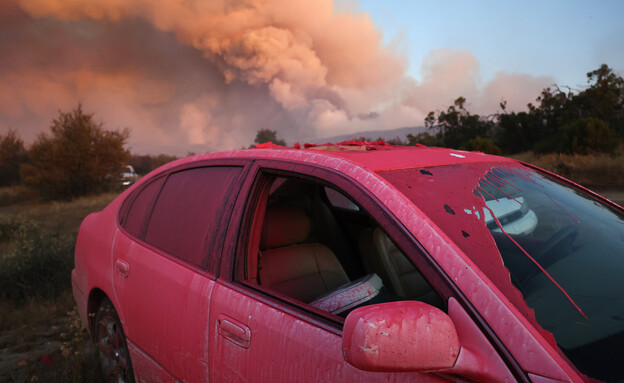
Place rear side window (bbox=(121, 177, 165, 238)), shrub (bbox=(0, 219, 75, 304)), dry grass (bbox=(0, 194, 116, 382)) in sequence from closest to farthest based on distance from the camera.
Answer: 1. rear side window (bbox=(121, 177, 165, 238))
2. dry grass (bbox=(0, 194, 116, 382))
3. shrub (bbox=(0, 219, 75, 304))

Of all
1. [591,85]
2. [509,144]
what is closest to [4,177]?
[509,144]

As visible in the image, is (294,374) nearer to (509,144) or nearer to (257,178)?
(257,178)

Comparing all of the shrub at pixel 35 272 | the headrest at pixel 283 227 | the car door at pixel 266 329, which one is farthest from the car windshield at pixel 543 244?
the shrub at pixel 35 272

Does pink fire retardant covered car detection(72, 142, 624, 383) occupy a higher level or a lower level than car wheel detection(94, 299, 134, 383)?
higher

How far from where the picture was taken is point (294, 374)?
1.31 metres

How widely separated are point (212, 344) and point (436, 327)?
0.96 m

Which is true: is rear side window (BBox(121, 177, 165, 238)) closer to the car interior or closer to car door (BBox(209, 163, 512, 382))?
the car interior

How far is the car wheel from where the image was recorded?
2.33 meters

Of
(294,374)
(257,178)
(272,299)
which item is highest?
(257,178)

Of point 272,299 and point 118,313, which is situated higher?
point 272,299

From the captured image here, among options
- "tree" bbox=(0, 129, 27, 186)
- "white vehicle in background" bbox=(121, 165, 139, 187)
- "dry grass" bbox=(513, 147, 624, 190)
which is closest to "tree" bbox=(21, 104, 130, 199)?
"white vehicle in background" bbox=(121, 165, 139, 187)

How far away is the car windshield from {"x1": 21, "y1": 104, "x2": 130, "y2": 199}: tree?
2477 centimetres

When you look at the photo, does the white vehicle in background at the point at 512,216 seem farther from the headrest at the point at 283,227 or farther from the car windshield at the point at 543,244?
the headrest at the point at 283,227

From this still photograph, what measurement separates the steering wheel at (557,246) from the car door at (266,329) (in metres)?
0.42
